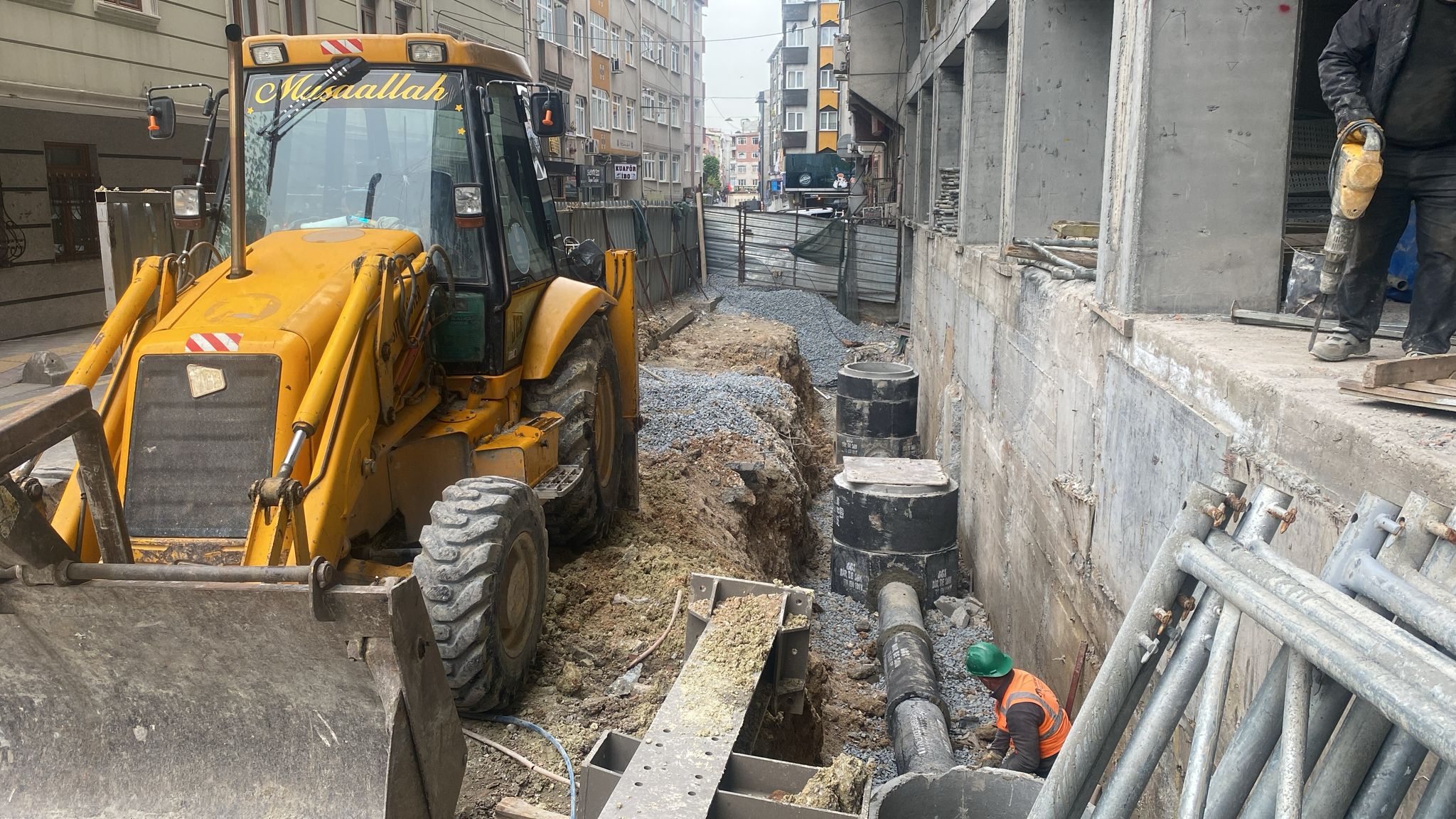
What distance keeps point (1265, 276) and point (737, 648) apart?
3.07 meters

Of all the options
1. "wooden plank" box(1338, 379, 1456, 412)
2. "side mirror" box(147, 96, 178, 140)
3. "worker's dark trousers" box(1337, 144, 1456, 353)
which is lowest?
"wooden plank" box(1338, 379, 1456, 412)

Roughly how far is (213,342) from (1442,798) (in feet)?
12.7

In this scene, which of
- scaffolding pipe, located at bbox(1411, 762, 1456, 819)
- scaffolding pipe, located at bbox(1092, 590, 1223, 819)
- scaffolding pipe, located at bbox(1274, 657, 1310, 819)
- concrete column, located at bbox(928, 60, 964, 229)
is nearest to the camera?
scaffolding pipe, located at bbox(1411, 762, 1456, 819)

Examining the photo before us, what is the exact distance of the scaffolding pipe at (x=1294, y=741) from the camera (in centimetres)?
176

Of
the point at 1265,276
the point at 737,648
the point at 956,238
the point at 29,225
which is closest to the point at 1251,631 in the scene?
the point at 737,648

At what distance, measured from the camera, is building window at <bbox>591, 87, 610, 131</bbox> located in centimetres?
3734

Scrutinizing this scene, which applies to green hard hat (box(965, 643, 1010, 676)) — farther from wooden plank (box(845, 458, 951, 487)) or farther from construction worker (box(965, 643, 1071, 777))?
wooden plank (box(845, 458, 951, 487))

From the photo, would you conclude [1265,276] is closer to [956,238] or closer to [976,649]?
[976,649]

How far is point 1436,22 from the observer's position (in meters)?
3.85

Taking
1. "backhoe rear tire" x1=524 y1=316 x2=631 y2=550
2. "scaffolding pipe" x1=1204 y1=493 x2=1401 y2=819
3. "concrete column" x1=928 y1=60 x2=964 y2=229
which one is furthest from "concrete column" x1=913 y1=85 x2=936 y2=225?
"scaffolding pipe" x1=1204 y1=493 x2=1401 y2=819

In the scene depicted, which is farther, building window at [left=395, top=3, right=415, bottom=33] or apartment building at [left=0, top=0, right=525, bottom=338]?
building window at [left=395, top=3, right=415, bottom=33]

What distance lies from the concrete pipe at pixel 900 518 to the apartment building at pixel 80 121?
9357 millimetres

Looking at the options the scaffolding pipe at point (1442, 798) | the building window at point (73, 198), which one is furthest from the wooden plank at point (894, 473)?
the building window at point (73, 198)

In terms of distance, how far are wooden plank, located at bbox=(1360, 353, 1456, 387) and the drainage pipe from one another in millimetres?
2541
